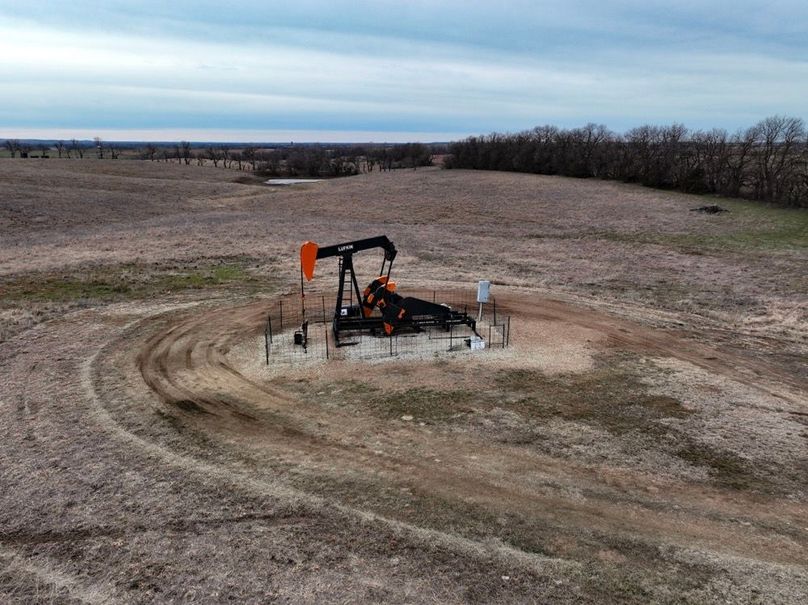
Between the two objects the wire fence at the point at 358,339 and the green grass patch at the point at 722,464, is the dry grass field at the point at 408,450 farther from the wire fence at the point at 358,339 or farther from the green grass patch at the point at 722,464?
the wire fence at the point at 358,339

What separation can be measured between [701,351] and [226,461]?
1032cm

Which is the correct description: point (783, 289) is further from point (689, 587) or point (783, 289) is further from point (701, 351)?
point (689, 587)

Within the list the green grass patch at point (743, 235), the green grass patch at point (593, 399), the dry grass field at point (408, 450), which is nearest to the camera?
the dry grass field at point (408, 450)

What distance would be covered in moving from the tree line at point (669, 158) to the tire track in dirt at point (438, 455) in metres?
39.9

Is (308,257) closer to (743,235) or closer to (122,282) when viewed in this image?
(122,282)

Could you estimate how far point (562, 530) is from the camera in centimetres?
643

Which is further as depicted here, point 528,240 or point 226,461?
point 528,240

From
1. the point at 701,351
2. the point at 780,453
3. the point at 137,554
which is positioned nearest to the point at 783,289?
the point at 701,351

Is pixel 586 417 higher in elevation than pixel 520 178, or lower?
lower

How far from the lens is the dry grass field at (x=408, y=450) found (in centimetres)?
580

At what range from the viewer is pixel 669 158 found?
170 feet

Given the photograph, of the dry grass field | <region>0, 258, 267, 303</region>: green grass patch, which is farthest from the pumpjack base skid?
<region>0, 258, 267, 303</region>: green grass patch

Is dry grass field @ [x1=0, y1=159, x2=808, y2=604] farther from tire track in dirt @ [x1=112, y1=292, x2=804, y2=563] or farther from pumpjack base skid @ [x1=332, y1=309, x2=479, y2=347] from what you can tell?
pumpjack base skid @ [x1=332, y1=309, x2=479, y2=347]

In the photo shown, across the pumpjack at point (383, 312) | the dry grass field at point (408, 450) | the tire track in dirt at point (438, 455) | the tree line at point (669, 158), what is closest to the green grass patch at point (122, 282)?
the dry grass field at point (408, 450)
